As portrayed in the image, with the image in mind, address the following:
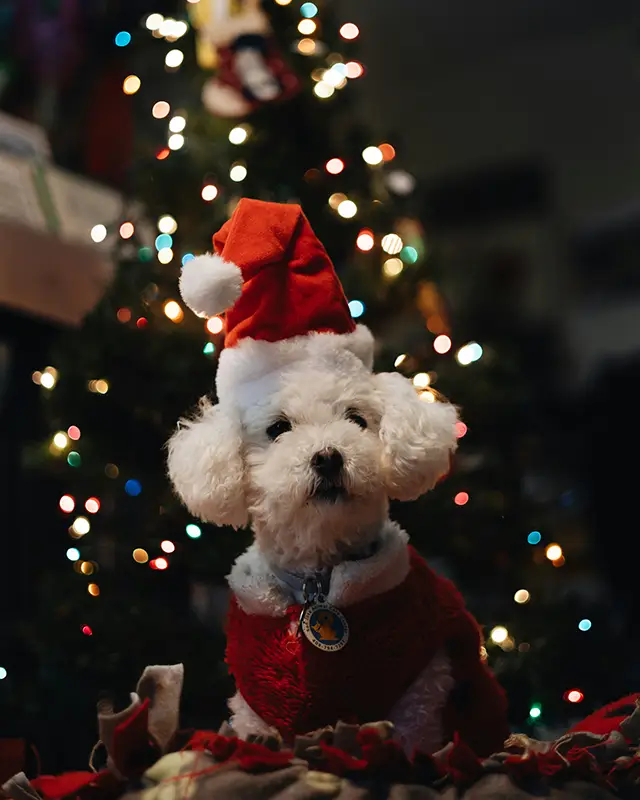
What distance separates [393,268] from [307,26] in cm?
46

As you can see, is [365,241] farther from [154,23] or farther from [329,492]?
[329,492]

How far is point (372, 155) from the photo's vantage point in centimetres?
146

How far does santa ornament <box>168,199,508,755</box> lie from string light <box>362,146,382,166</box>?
559mm

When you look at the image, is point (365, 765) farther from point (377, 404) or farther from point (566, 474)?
point (566, 474)

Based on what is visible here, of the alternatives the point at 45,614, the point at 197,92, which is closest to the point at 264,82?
the point at 197,92

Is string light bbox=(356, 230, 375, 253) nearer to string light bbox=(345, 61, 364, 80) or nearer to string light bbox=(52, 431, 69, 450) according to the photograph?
string light bbox=(345, 61, 364, 80)

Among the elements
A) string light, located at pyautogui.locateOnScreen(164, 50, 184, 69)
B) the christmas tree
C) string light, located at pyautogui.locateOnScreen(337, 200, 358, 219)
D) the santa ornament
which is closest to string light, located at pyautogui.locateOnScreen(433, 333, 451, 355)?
the christmas tree

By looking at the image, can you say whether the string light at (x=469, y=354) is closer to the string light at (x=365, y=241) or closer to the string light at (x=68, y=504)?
the string light at (x=365, y=241)

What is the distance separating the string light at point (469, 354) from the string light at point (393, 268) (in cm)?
19

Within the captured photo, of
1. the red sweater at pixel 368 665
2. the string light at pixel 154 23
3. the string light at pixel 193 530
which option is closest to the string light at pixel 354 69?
the string light at pixel 154 23

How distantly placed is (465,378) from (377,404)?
51 centimetres

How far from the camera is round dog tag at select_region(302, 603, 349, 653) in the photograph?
2.81 ft

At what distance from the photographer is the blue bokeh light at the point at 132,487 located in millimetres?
1318

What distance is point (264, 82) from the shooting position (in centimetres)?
139
